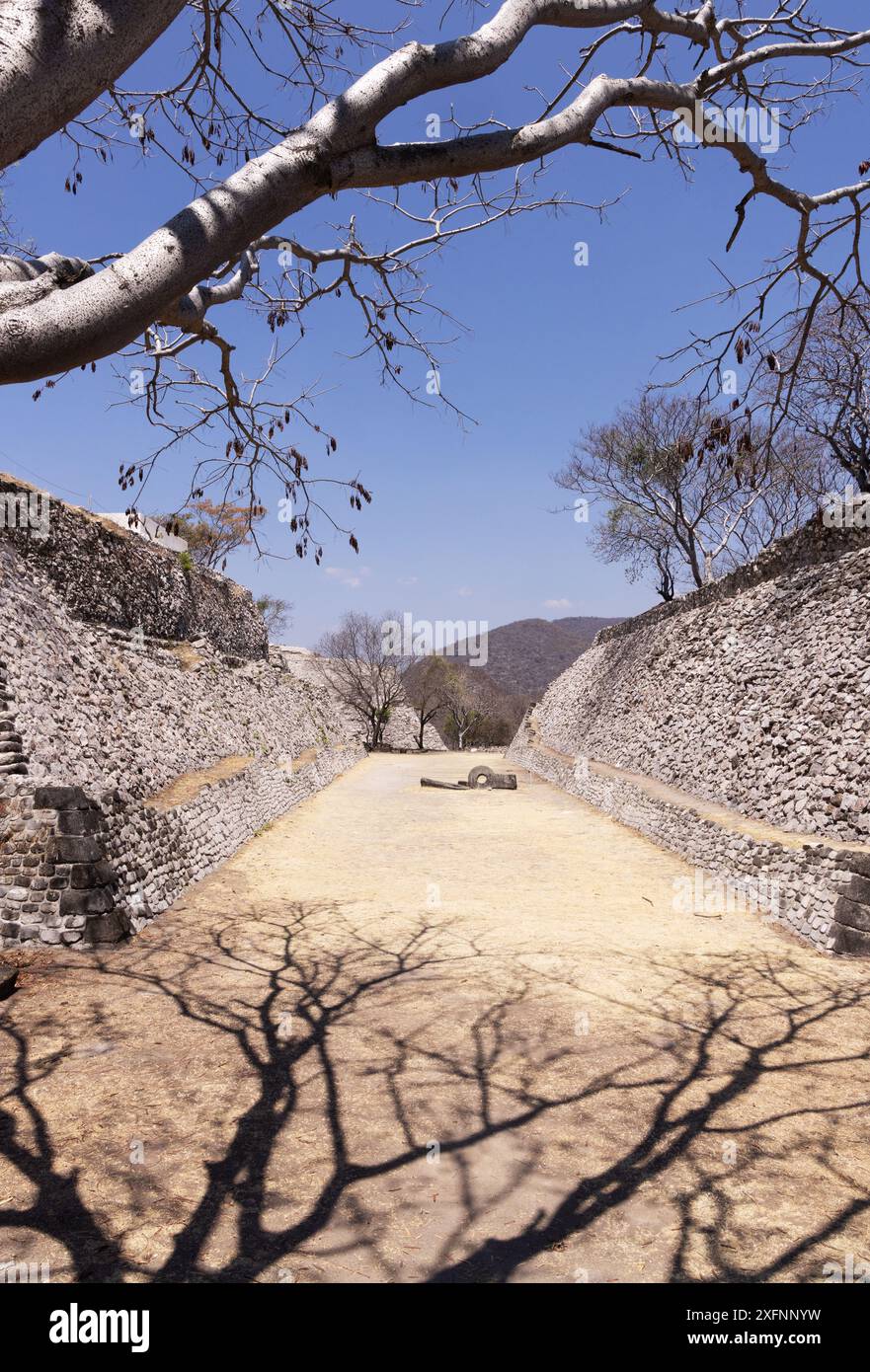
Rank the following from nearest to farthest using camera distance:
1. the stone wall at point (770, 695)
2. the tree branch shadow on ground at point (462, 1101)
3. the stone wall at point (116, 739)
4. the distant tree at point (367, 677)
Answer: the tree branch shadow on ground at point (462, 1101)
the stone wall at point (116, 739)
the stone wall at point (770, 695)
the distant tree at point (367, 677)

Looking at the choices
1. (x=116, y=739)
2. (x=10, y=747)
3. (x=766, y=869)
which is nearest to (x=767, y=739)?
(x=766, y=869)

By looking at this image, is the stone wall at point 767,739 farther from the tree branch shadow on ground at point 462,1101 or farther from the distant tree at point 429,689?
the distant tree at point 429,689

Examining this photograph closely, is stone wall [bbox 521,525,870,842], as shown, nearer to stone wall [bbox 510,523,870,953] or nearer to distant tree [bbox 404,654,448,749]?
stone wall [bbox 510,523,870,953]

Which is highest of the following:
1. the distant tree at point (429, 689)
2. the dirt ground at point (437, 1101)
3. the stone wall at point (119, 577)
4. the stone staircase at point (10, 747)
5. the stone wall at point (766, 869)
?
the stone wall at point (119, 577)

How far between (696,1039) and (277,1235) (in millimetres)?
3323

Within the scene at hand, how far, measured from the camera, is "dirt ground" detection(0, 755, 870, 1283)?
316 centimetres

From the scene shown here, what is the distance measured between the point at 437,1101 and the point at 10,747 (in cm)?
646

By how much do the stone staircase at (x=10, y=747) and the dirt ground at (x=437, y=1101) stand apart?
231 cm

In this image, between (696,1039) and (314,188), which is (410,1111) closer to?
(696,1039)

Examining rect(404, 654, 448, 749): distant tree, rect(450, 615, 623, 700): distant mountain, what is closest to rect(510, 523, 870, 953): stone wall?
rect(404, 654, 448, 749): distant tree

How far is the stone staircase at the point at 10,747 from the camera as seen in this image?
8.00 metres

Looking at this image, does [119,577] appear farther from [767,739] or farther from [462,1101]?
[462,1101]

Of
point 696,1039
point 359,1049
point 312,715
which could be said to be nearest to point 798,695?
point 696,1039

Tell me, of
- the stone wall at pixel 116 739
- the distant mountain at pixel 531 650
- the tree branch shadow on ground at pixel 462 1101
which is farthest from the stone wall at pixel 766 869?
the distant mountain at pixel 531 650
